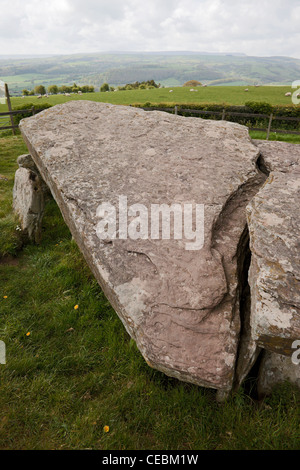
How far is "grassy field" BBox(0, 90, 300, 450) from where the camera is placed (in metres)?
2.67

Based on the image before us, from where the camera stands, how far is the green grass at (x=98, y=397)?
2666 millimetres

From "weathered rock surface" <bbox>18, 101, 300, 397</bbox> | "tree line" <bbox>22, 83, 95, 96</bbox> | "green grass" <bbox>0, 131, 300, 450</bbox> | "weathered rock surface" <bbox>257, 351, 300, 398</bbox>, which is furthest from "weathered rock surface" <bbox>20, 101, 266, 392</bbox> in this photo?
"tree line" <bbox>22, 83, 95, 96</bbox>

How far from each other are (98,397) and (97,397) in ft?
0.04

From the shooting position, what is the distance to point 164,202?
3.95 m

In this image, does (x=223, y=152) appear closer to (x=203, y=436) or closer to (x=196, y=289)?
(x=196, y=289)

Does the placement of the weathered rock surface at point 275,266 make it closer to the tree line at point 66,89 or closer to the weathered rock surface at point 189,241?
the weathered rock surface at point 189,241

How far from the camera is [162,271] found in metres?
3.22

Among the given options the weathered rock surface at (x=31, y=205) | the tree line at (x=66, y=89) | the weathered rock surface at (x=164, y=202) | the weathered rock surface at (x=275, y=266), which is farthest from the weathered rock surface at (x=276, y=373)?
the tree line at (x=66, y=89)

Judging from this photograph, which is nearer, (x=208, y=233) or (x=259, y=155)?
(x=208, y=233)

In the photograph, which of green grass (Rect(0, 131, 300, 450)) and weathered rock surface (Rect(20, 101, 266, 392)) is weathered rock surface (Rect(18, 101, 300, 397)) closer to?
weathered rock surface (Rect(20, 101, 266, 392))

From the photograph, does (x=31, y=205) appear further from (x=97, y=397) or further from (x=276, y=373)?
(x=276, y=373)

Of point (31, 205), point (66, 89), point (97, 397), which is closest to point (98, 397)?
point (97, 397)

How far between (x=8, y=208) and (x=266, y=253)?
6.39 m

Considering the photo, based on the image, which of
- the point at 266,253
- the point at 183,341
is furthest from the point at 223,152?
the point at 183,341
